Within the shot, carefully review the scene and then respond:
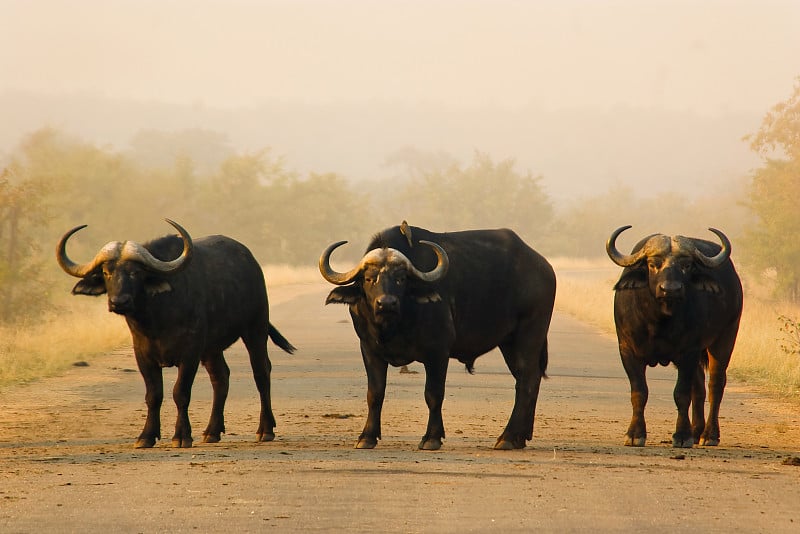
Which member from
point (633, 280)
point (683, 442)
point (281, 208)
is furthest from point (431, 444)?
point (281, 208)

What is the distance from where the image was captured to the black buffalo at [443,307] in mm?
11188

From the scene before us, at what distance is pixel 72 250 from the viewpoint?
50000 millimetres

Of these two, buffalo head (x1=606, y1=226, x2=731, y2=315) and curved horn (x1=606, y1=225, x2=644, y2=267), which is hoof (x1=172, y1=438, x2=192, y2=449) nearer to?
buffalo head (x1=606, y1=226, x2=731, y2=315)

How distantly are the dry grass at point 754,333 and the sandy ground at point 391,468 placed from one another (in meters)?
0.81

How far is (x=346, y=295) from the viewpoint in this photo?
446 inches

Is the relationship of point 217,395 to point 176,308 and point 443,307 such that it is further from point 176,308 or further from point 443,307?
point 443,307

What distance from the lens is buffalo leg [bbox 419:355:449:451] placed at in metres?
11.0

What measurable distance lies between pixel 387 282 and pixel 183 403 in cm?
206

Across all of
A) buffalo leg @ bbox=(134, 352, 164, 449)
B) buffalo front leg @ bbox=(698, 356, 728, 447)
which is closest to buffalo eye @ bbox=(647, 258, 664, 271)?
buffalo front leg @ bbox=(698, 356, 728, 447)

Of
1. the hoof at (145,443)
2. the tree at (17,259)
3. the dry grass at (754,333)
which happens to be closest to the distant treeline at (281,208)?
the tree at (17,259)

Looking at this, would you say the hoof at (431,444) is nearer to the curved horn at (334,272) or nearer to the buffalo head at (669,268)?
the curved horn at (334,272)

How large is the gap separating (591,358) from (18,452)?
42.1 feet

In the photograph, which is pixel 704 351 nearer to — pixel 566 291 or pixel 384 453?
pixel 384 453

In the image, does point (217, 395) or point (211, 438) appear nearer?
point (211, 438)
